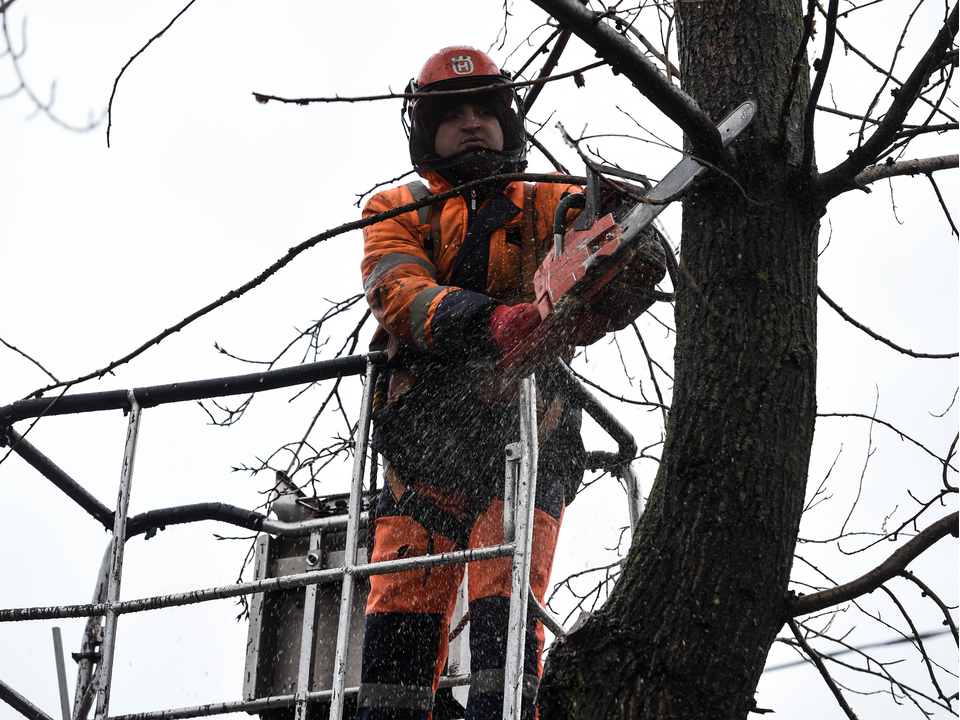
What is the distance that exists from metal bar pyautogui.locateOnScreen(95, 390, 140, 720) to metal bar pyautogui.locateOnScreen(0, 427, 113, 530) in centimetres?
64

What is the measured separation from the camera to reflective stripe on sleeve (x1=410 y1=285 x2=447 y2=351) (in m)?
2.66

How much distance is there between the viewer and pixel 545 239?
300 centimetres

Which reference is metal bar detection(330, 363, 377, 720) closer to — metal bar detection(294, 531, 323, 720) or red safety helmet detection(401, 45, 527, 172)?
metal bar detection(294, 531, 323, 720)

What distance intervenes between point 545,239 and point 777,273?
120cm

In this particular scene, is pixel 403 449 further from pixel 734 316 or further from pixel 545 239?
pixel 734 316

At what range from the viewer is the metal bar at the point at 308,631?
9.32 ft

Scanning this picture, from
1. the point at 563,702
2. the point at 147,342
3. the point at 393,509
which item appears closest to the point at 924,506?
the point at 563,702

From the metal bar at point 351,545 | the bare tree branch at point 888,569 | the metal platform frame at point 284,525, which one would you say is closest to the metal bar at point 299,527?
the metal platform frame at point 284,525

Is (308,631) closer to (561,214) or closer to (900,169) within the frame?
(561,214)

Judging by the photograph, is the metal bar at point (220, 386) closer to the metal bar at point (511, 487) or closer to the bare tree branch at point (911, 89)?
the metal bar at point (511, 487)

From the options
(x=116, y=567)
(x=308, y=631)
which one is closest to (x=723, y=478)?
(x=116, y=567)

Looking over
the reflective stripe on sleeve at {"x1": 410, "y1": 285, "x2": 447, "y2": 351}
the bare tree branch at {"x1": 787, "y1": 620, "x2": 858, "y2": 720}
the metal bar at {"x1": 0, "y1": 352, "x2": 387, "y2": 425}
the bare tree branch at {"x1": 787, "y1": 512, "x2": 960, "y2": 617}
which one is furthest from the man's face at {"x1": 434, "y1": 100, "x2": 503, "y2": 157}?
the bare tree branch at {"x1": 787, "y1": 512, "x2": 960, "y2": 617}

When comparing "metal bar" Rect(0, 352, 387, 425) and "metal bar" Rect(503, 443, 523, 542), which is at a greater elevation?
"metal bar" Rect(0, 352, 387, 425)

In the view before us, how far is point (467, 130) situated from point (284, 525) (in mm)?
1602
